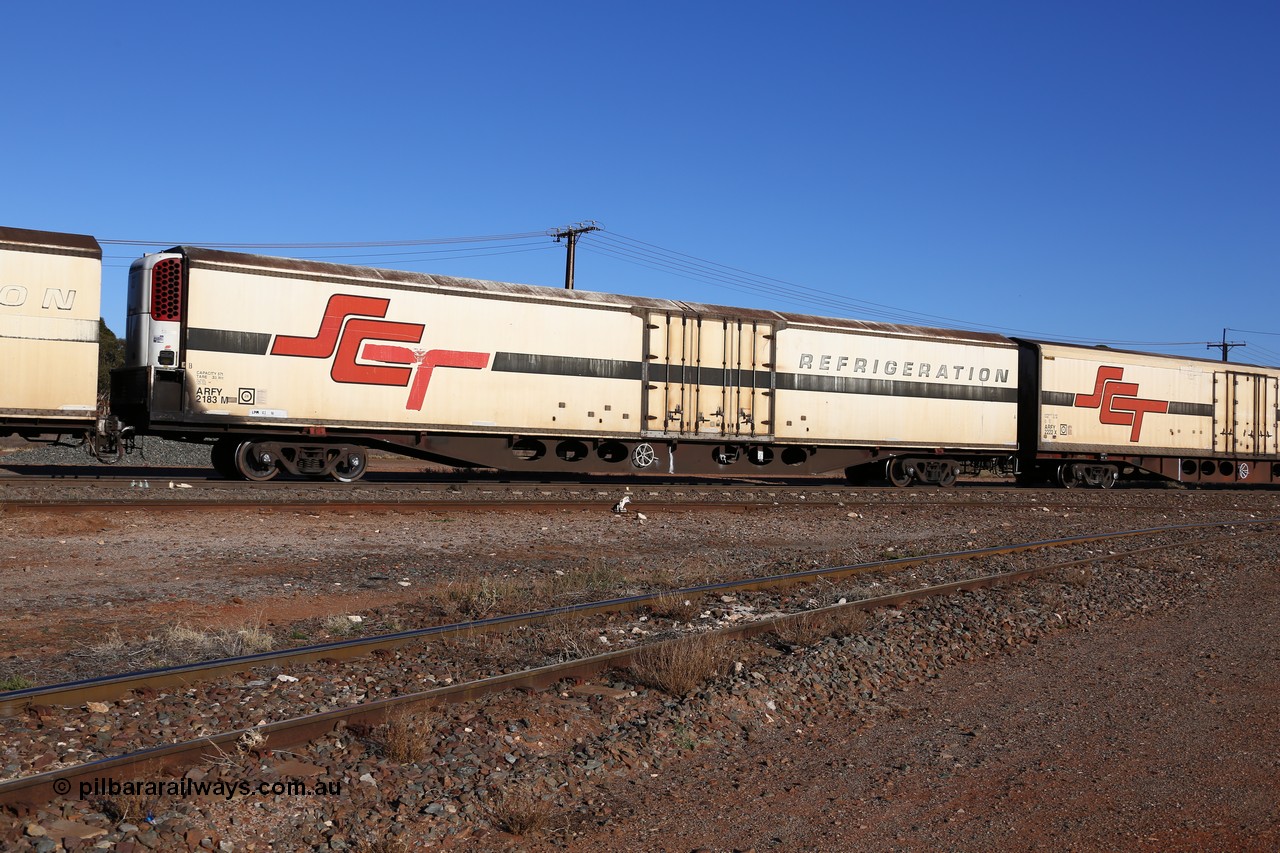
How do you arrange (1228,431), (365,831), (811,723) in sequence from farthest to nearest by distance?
(1228,431), (811,723), (365,831)

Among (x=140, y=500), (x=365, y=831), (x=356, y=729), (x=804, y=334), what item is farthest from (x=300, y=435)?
(x=365, y=831)

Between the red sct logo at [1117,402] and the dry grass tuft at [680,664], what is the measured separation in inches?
834

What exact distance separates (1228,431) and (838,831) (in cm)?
2864

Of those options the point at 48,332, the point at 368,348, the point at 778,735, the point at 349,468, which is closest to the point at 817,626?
the point at 778,735

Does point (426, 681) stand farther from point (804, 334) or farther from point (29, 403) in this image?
point (804, 334)

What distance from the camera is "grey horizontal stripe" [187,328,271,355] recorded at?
1611cm

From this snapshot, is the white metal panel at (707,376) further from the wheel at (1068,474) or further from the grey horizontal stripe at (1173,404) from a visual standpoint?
the wheel at (1068,474)

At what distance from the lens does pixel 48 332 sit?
15258mm

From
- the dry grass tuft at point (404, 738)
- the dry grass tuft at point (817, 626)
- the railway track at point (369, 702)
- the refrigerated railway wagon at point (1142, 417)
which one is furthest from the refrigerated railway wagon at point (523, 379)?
the dry grass tuft at point (404, 738)

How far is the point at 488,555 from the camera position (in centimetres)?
1229

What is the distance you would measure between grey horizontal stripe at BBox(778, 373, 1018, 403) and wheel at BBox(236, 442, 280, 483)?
1050 cm

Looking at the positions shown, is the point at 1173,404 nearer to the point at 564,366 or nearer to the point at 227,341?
the point at 564,366

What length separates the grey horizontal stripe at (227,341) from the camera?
634 inches

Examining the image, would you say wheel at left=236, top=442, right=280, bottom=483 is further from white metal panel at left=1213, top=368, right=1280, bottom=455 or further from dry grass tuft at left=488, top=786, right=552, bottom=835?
white metal panel at left=1213, top=368, right=1280, bottom=455
